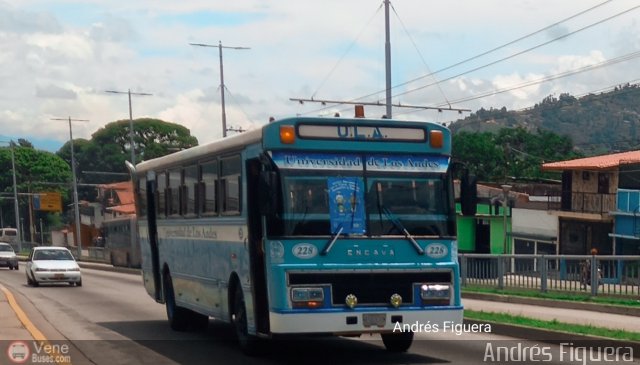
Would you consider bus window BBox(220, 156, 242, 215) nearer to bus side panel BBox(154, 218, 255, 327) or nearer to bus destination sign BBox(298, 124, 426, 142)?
bus side panel BBox(154, 218, 255, 327)

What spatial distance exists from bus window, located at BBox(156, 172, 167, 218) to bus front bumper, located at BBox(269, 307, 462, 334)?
6417mm

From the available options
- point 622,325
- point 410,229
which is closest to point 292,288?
point 410,229

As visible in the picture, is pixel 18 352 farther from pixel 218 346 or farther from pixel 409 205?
pixel 409 205

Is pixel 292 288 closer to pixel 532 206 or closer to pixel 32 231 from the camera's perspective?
pixel 532 206

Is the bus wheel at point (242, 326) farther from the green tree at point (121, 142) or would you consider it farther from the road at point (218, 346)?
the green tree at point (121, 142)

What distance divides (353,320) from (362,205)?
4.58 ft

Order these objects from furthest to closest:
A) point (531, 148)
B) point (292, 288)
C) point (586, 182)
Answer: point (531, 148) < point (586, 182) < point (292, 288)

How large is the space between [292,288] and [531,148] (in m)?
79.6

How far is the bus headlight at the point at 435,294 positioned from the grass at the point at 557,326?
9.73ft

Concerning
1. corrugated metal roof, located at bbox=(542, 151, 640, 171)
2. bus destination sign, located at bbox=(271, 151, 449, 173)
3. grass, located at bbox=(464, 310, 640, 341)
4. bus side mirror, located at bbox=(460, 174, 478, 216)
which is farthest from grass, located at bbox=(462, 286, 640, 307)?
corrugated metal roof, located at bbox=(542, 151, 640, 171)

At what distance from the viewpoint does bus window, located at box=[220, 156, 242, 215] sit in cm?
1435

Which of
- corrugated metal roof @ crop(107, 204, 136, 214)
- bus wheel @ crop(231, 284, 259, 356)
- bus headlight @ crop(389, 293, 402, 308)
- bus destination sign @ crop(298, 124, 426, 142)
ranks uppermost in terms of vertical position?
bus destination sign @ crop(298, 124, 426, 142)

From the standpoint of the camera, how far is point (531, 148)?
Answer: 9038cm

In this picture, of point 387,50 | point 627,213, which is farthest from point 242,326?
point 627,213
